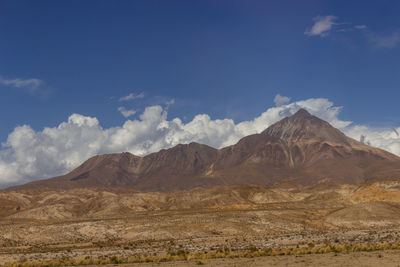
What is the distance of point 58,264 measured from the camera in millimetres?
40625

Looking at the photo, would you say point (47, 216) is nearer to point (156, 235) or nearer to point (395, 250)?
point (156, 235)

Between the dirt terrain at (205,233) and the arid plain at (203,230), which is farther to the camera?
the dirt terrain at (205,233)

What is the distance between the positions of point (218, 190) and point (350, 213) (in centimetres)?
8694

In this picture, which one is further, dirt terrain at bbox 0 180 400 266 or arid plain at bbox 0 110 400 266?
dirt terrain at bbox 0 180 400 266

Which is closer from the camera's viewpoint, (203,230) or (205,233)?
(205,233)

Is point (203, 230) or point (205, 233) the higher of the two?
point (203, 230)

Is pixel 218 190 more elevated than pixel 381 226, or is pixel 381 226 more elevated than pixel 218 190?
pixel 218 190

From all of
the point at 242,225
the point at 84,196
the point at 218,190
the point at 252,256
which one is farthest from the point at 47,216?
the point at 252,256

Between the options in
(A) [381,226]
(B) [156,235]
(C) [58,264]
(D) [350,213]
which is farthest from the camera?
(D) [350,213]

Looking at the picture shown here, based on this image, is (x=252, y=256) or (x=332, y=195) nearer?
(x=252, y=256)

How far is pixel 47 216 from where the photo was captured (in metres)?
140

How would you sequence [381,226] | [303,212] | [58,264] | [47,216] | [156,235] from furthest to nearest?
[47,216]
[303,212]
[381,226]
[156,235]
[58,264]

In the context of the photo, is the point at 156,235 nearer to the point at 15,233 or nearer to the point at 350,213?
the point at 15,233

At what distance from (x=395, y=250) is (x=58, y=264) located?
3173cm
